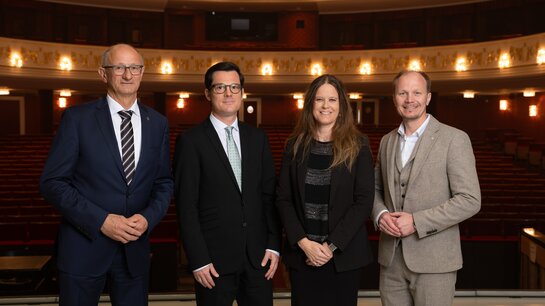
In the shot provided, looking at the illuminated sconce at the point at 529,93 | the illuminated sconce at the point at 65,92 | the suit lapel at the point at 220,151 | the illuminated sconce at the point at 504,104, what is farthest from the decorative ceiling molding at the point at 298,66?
the suit lapel at the point at 220,151

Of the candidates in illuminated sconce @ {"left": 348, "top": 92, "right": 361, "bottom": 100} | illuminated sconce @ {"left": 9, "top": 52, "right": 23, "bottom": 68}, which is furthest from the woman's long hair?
illuminated sconce @ {"left": 348, "top": 92, "right": 361, "bottom": 100}

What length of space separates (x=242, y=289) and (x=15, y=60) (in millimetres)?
13626

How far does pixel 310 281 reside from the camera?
2.47 m

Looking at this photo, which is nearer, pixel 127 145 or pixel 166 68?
pixel 127 145

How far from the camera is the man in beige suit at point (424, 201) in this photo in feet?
7.91

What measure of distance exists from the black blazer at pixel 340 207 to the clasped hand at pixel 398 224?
89mm

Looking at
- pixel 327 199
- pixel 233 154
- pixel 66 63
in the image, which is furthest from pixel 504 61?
pixel 233 154

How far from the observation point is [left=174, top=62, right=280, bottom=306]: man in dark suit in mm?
2389

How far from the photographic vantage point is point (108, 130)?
230 centimetres

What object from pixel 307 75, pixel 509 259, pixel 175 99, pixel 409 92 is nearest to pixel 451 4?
pixel 307 75

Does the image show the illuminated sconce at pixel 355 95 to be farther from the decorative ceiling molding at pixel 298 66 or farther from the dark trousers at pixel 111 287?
the dark trousers at pixel 111 287

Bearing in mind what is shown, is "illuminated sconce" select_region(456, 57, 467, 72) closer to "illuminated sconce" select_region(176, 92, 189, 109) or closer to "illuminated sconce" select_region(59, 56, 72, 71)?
"illuminated sconce" select_region(176, 92, 189, 109)

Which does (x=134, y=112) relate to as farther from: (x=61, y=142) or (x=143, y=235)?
(x=143, y=235)

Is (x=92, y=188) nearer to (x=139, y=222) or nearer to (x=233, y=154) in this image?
(x=139, y=222)
